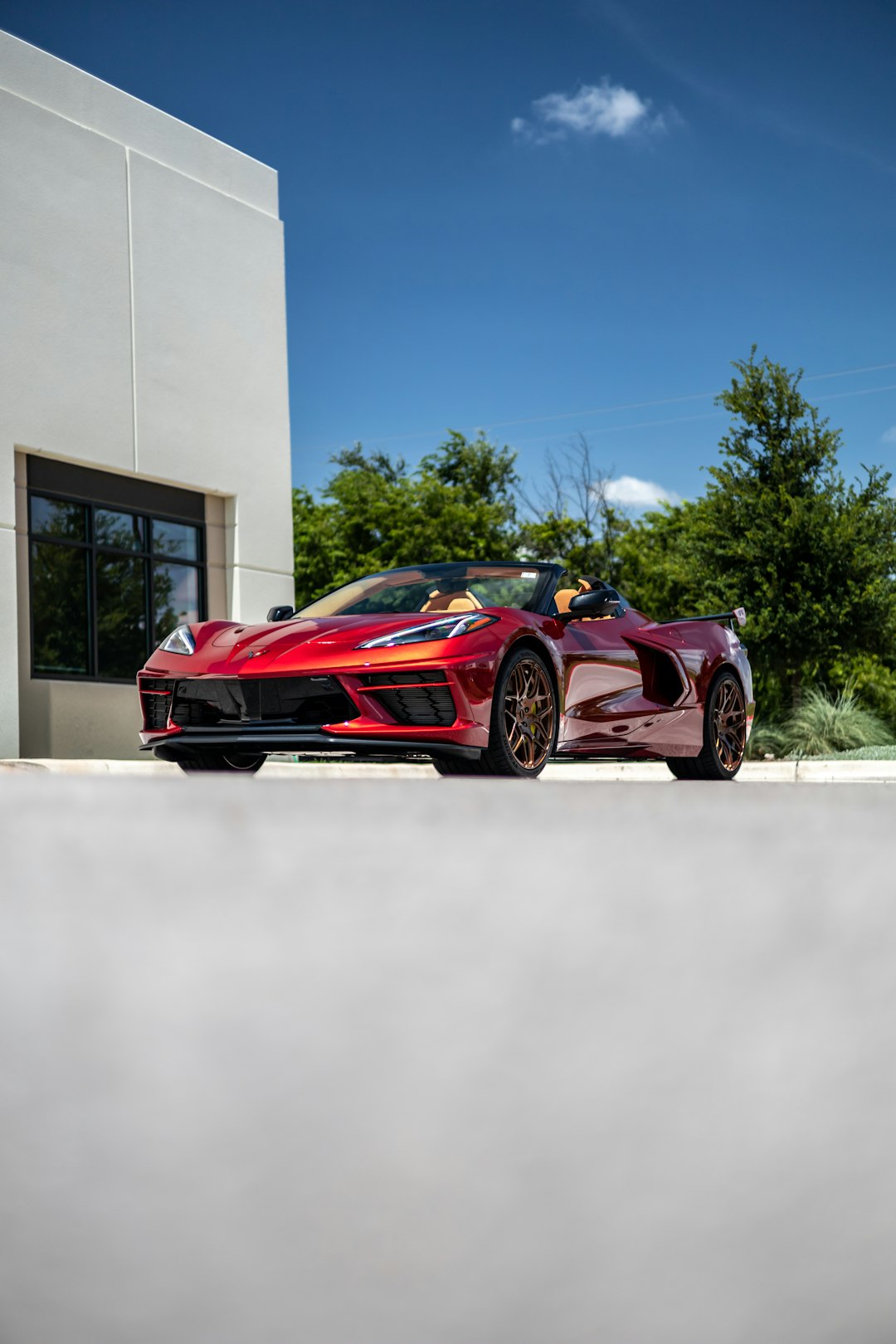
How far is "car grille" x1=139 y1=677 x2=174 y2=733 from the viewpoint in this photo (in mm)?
5633

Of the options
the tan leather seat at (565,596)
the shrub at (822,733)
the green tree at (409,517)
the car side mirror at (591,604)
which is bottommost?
the shrub at (822,733)

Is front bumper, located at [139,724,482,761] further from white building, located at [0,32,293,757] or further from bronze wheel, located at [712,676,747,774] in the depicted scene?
white building, located at [0,32,293,757]

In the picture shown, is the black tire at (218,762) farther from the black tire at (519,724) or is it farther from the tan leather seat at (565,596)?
the tan leather seat at (565,596)

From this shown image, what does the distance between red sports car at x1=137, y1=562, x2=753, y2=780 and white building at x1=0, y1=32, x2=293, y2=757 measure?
7.47m

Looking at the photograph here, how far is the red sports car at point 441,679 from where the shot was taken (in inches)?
203

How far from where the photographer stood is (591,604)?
6.00 m

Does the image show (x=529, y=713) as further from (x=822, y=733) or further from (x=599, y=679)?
(x=822, y=733)

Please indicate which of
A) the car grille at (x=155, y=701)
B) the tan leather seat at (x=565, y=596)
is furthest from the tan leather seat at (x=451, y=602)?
the car grille at (x=155, y=701)

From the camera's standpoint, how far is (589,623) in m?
6.38

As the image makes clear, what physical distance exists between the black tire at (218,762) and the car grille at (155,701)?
1.00ft

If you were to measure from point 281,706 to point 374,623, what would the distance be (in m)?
0.56

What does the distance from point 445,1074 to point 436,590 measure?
5087mm

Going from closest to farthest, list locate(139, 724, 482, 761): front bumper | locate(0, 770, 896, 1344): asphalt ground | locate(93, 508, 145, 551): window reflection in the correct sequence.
A: locate(0, 770, 896, 1344): asphalt ground
locate(139, 724, 482, 761): front bumper
locate(93, 508, 145, 551): window reflection

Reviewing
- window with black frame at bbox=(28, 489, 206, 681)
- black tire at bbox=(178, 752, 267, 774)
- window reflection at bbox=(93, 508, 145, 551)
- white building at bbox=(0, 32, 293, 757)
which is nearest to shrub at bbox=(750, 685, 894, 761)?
white building at bbox=(0, 32, 293, 757)
